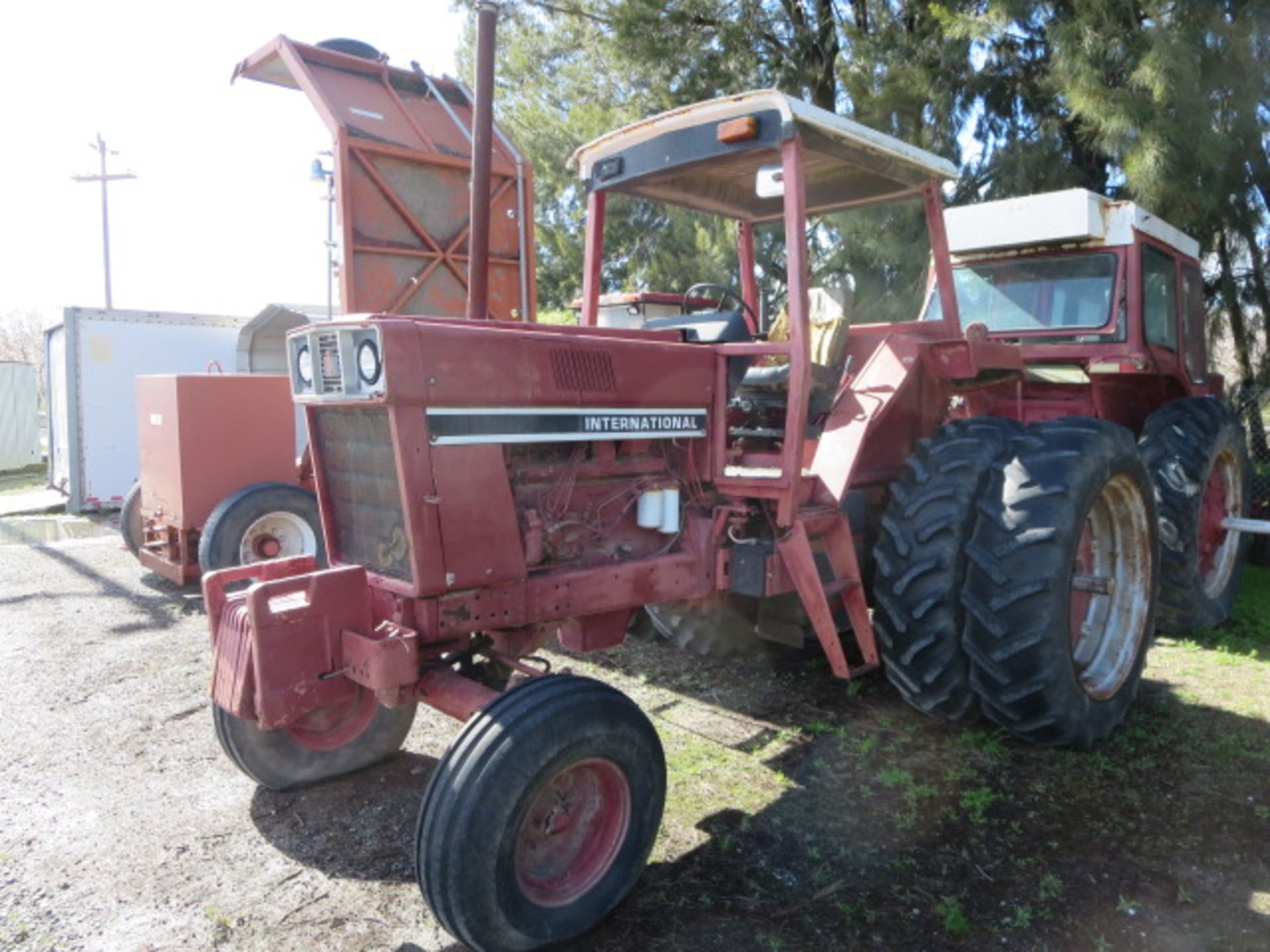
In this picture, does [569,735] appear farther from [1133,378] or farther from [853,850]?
[1133,378]

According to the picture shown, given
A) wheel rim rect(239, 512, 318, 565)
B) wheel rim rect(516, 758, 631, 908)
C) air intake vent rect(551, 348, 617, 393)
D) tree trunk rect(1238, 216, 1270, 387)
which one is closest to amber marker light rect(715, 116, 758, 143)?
air intake vent rect(551, 348, 617, 393)

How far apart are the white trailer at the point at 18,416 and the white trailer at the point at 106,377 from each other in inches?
322

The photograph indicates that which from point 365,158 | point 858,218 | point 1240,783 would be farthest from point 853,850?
point 858,218

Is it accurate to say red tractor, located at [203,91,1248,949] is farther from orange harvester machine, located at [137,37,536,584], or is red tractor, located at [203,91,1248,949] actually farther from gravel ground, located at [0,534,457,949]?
orange harvester machine, located at [137,37,536,584]

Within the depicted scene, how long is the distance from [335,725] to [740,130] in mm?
2507

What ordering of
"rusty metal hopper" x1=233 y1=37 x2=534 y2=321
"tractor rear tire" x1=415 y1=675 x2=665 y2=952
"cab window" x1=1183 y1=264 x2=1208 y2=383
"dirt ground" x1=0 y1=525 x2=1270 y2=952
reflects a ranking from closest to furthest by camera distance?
"tractor rear tire" x1=415 y1=675 x2=665 y2=952, "dirt ground" x1=0 y1=525 x2=1270 y2=952, "rusty metal hopper" x1=233 y1=37 x2=534 y2=321, "cab window" x1=1183 y1=264 x2=1208 y2=383

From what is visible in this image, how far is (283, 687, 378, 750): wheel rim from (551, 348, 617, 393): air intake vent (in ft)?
4.30

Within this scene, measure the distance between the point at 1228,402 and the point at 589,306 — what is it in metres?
6.63

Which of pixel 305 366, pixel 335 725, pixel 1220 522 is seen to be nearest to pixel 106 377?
pixel 335 725

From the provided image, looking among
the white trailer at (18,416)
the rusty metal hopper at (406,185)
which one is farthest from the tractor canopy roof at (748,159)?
the white trailer at (18,416)

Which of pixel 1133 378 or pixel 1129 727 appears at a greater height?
pixel 1133 378

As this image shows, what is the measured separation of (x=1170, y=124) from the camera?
663 centimetres

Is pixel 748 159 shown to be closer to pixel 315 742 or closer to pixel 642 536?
pixel 642 536

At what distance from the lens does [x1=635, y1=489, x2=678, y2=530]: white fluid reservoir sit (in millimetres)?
3256
